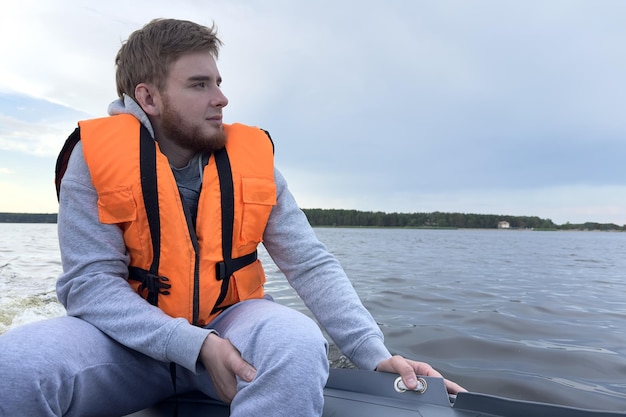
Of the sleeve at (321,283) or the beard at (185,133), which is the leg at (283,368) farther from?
the beard at (185,133)

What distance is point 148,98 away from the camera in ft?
6.59

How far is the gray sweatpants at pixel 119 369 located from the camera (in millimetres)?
1283

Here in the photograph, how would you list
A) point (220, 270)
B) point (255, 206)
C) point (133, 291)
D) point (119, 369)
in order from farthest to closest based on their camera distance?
point (255, 206), point (220, 270), point (133, 291), point (119, 369)

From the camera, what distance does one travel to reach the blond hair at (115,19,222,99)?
1947 mm

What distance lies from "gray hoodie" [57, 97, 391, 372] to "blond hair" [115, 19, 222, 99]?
12 cm

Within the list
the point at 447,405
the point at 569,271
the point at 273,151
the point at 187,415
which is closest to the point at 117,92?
the point at 273,151

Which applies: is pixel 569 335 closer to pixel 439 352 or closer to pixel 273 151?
pixel 439 352

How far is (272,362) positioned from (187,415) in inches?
23.7

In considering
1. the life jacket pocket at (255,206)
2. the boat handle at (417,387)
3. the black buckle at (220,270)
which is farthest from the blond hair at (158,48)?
the boat handle at (417,387)

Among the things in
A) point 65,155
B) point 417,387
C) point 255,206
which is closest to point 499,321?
point 417,387

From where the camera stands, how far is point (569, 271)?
948 centimetres

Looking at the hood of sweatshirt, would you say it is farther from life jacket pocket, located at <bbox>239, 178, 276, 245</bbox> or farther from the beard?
life jacket pocket, located at <bbox>239, 178, 276, 245</bbox>

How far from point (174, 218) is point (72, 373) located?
24.3 inches

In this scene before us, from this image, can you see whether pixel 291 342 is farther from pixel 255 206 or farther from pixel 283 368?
pixel 255 206
